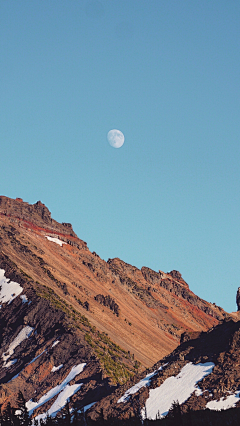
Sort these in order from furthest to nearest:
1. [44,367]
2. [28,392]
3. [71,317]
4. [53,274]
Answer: [53,274]
[71,317]
[44,367]
[28,392]

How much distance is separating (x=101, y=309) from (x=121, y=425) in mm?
95817

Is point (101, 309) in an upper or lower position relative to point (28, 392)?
upper

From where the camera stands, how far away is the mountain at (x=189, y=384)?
6794 centimetres

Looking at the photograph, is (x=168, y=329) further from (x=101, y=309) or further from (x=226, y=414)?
(x=226, y=414)

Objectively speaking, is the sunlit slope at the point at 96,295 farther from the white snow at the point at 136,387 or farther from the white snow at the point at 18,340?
the white snow at the point at 136,387

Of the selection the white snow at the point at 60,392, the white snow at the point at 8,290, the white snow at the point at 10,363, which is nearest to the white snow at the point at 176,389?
the white snow at the point at 60,392

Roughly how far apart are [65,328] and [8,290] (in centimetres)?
2955

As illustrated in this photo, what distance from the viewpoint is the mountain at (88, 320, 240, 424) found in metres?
67.9

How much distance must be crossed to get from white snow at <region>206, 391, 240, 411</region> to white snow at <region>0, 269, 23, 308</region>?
91.8 meters

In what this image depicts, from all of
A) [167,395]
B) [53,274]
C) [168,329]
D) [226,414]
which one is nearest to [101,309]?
[53,274]

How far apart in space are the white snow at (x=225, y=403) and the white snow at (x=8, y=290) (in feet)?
301

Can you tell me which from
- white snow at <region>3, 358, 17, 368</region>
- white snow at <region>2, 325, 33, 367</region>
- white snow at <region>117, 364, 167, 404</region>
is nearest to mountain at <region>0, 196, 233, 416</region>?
white snow at <region>2, 325, 33, 367</region>

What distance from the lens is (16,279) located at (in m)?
155

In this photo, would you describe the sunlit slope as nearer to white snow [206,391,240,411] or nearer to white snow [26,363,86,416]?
white snow [26,363,86,416]
